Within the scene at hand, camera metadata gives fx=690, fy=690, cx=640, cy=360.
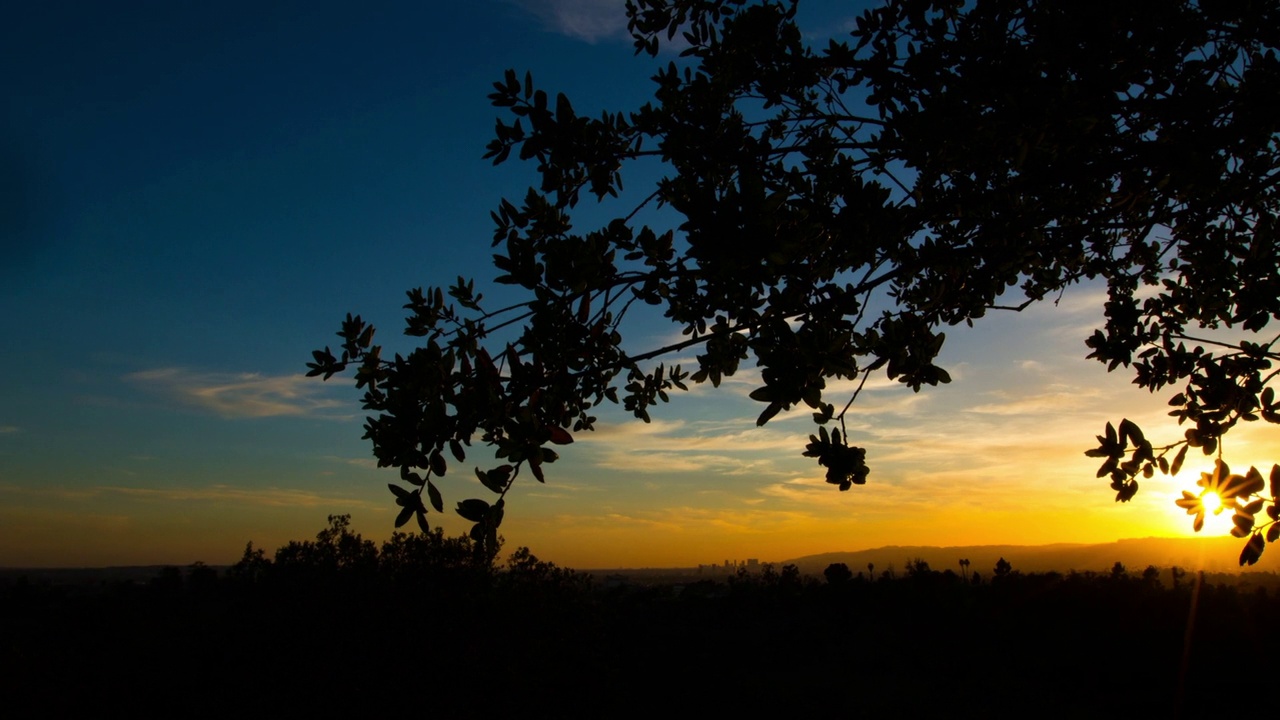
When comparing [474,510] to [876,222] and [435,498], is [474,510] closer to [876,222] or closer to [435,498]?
[435,498]

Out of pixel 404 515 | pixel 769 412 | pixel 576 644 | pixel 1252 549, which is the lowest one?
pixel 576 644

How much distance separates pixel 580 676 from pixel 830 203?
8.94 m

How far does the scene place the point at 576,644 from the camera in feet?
37.3

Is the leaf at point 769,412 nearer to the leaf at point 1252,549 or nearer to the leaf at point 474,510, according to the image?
the leaf at point 474,510

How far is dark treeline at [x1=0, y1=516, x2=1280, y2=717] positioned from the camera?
31.8ft

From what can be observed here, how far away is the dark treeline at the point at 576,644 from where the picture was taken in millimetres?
9680

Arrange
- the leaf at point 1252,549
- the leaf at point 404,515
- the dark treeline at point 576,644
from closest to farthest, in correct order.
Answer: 1. the leaf at point 404,515
2. the leaf at point 1252,549
3. the dark treeline at point 576,644

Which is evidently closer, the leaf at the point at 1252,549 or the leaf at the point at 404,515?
the leaf at the point at 404,515

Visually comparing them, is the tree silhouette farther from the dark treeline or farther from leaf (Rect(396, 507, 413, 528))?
the dark treeline

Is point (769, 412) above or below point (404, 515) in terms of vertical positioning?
above

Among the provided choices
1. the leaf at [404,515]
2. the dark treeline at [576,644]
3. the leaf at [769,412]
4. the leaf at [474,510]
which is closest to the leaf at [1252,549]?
the leaf at [769,412]

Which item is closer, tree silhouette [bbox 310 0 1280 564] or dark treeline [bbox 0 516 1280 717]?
tree silhouette [bbox 310 0 1280 564]

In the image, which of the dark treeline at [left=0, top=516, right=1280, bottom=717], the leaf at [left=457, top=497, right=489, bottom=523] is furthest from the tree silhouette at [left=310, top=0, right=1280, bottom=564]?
the dark treeline at [left=0, top=516, right=1280, bottom=717]

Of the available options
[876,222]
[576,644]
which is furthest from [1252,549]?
[576,644]
